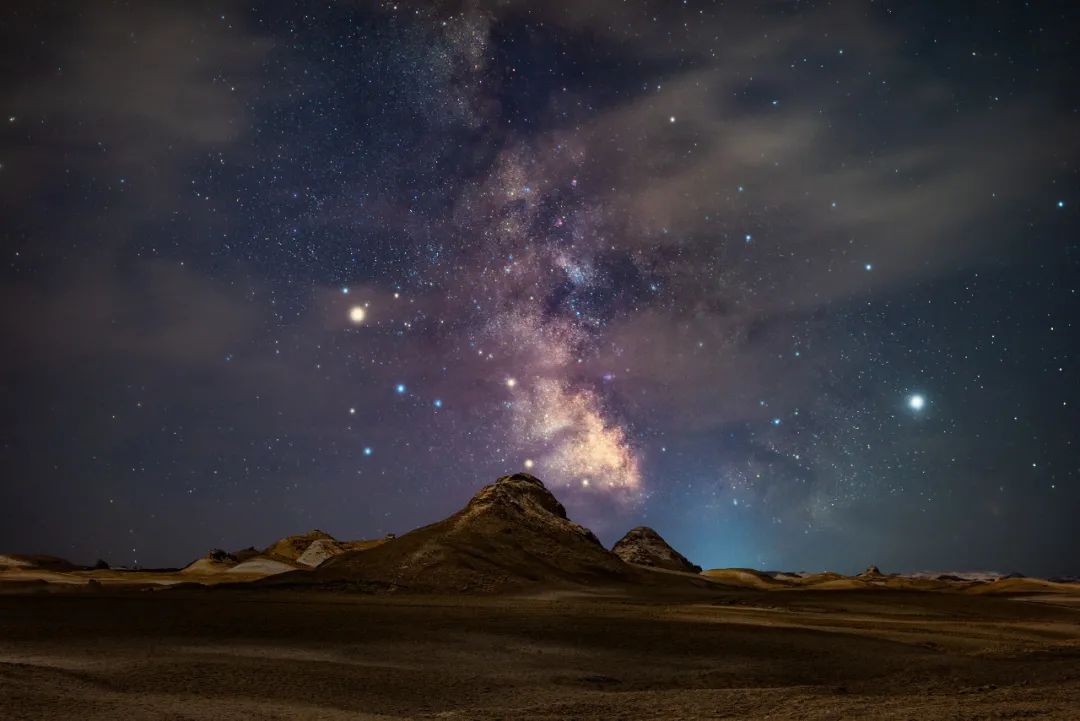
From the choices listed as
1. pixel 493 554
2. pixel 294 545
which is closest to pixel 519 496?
pixel 493 554

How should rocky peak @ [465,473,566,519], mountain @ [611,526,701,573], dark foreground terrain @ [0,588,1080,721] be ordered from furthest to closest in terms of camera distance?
mountain @ [611,526,701,573]
rocky peak @ [465,473,566,519]
dark foreground terrain @ [0,588,1080,721]

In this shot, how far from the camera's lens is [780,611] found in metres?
35.1

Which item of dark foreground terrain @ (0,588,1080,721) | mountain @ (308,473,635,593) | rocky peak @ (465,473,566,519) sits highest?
rocky peak @ (465,473,566,519)

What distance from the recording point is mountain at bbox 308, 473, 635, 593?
1757 inches

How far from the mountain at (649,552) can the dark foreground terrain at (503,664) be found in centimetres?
5200

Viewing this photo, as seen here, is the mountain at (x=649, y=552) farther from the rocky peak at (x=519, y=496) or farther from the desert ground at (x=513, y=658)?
the desert ground at (x=513, y=658)

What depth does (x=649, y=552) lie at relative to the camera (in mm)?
85312

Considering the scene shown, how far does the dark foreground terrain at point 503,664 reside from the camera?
13109mm

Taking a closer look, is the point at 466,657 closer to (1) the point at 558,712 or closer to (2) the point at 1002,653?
(1) the point at 558,712

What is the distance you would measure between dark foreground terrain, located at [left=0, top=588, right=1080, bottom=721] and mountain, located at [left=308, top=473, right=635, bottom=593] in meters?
13.6

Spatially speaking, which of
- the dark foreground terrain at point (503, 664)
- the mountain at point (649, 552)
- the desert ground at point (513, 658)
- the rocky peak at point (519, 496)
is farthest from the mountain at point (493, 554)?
the mountain at point (649, 552)

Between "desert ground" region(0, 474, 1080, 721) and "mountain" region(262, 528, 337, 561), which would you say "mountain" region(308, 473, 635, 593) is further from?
"mountain" region(262, 528, 337, 561)

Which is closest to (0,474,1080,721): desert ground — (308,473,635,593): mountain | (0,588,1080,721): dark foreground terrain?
(0,588,1080,721): dark foreground terrain

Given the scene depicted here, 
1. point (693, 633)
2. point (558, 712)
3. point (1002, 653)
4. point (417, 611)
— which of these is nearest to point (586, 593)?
point (417, 611)
